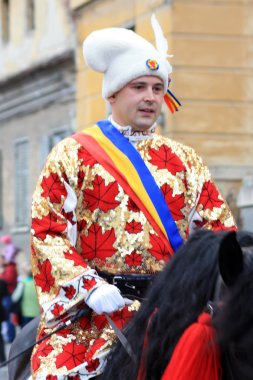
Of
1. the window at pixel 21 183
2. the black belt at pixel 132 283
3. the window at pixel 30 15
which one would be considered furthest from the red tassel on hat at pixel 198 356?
the window at pixel 30 15

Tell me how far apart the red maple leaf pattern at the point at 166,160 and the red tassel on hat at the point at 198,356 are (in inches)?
54.5

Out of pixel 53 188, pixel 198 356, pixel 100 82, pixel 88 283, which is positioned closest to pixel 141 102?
pixel 53 188

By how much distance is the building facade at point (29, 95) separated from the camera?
21.7 m

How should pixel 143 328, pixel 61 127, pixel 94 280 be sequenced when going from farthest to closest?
pixel 61 127 < pixel 94 280 < pixel 143 328

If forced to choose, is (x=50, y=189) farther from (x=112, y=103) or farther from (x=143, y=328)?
(x=143, y=328)

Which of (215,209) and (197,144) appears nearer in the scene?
(215,209)

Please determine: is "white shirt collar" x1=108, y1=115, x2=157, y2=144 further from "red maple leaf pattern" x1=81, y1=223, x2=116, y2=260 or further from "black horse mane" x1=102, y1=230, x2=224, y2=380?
"black horse mane" x1=102, y1=230, x2=224, y2=380

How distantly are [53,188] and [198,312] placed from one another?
119 centimetres

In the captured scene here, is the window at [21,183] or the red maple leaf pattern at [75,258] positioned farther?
the window at [21,183]

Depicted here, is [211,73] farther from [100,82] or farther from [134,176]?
[134,176]

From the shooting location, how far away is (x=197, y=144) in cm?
1761

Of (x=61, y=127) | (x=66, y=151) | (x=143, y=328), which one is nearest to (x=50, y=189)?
(x=66, y=151)

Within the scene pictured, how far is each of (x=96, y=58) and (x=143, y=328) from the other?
53.9 inches

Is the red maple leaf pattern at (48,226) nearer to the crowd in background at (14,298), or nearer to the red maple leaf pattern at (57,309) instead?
the red maple leaf pattern at (57,309)
